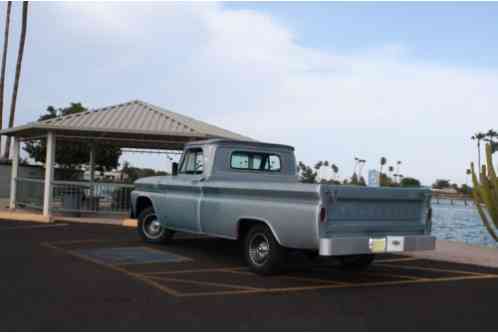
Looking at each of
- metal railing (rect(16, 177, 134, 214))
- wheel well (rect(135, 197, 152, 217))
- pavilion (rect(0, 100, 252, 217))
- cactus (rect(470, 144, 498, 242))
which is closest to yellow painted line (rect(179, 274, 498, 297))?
wheel well (rect(135, 197, 152, 217))

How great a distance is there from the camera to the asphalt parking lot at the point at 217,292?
17.4 feet

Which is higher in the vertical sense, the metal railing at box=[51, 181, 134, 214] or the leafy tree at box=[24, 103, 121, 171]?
the leafy tree at box=[24, 103, 121, 171]

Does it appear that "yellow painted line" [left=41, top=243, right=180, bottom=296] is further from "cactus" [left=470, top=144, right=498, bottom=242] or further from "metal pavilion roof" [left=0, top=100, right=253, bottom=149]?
"cactus" [left=470, top=144, right=498, bottom=242]

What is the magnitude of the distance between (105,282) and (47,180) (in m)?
8.86

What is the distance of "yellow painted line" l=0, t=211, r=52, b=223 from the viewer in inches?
570

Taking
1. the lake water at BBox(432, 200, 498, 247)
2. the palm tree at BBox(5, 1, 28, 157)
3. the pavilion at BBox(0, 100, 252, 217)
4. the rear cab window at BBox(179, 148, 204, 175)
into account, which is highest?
the palm tree at BBox(5, 1, 28, 157)

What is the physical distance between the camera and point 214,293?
658cm

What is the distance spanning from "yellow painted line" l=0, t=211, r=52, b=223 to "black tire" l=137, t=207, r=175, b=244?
4779 millimetres

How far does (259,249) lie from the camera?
794cm

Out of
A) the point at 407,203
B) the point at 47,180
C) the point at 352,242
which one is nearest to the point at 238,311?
the point at 352,242

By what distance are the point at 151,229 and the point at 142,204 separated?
584mm

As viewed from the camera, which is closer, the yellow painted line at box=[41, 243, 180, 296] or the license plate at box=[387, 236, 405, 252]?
the yellow painted line at box=[41, 243, 180, 296]

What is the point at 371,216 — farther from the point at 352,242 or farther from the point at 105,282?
the point at 105,282

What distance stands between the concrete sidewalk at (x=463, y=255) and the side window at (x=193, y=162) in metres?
4.75
